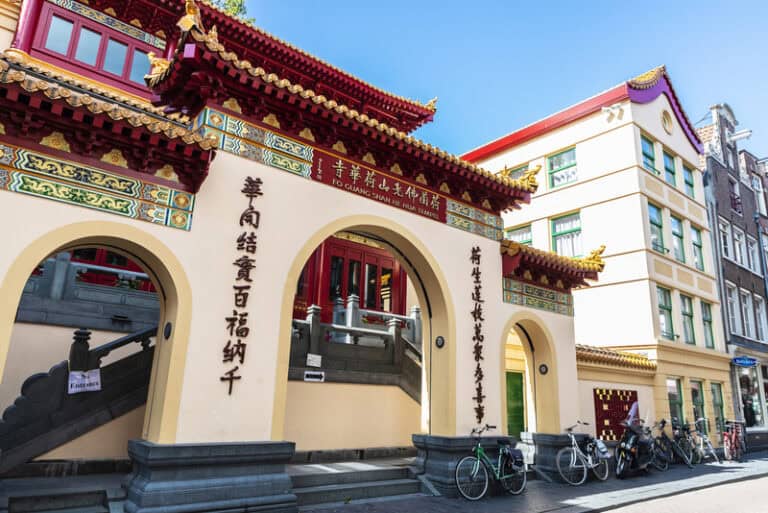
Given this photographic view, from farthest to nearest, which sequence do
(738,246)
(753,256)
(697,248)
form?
1. (753,256)
2. (738,246)
3. (697,248)

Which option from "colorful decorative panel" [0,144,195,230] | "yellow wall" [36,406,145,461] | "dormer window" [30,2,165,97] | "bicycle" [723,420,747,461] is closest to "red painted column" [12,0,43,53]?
"dormer window" [30,2,165,97]

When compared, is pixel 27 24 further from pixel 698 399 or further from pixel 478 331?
pixel 698 399

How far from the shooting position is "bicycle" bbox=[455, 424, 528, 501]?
823cm

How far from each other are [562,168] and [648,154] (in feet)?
9.41

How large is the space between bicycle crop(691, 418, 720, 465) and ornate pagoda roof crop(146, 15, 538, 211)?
12.6m

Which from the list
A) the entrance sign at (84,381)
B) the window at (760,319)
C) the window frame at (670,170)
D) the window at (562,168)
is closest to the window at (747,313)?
the window at (760,319)

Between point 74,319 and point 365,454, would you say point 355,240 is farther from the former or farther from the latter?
point 74,319

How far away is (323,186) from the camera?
308 inches

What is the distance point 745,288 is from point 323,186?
2073 cm

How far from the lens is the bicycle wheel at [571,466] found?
399 inches

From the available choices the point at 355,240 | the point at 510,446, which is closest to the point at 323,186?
the point at 510,446

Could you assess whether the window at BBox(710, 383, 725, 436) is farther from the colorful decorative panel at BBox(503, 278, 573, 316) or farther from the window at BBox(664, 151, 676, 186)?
the colorful decorative panel at BBox(503, 278, 573, 316)

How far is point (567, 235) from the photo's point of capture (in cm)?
1792

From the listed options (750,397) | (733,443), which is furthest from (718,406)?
(750,397)
